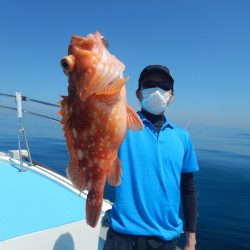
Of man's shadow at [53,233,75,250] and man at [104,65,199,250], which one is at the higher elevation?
man at [104,65,199,250]

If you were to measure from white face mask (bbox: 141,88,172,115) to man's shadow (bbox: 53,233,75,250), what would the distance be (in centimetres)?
198

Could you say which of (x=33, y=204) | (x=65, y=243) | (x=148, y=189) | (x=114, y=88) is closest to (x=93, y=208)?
(x=114, y=88)

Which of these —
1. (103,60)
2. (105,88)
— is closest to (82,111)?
(105,88)

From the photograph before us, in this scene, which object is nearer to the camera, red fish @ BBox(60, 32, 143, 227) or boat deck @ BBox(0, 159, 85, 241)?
red fish @ BBox(60, 32, 143, 227)

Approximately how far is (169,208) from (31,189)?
301cm

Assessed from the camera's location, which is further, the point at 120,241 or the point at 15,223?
the point at 15,223

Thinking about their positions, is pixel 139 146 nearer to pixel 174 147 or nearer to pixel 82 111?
pixel 174 147

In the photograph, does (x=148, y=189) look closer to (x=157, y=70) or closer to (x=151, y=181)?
(x=151, y=181)

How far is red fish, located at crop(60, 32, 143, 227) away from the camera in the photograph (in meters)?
1.77

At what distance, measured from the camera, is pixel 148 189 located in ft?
9.16

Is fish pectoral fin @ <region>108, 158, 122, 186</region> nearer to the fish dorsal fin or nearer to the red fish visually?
the red fish

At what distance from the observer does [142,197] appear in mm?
2771

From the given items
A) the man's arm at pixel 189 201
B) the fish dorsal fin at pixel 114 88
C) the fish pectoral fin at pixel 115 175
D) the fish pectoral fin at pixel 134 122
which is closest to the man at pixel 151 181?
the man's arm at pixel 189 201

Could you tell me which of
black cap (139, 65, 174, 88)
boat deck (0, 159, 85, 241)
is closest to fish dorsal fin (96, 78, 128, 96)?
black cap (139, 65, 174, 88)
